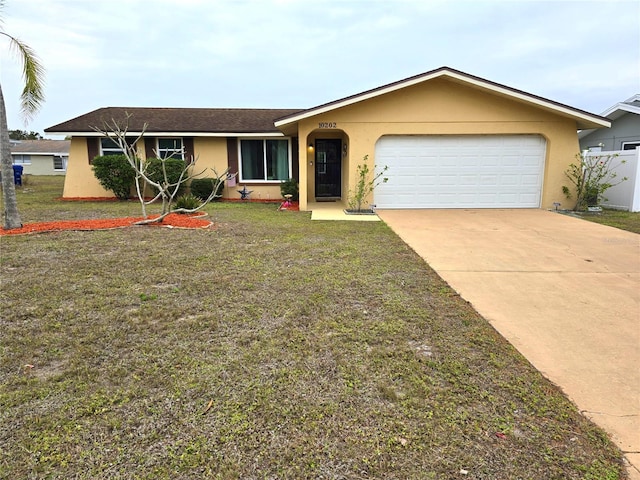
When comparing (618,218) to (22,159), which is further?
(22,159)

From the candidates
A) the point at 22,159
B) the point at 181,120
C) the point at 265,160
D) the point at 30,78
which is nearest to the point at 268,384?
the point at 30,78

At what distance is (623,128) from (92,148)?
Answer: 21229 millimetres

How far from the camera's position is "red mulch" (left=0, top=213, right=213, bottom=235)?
8.47m

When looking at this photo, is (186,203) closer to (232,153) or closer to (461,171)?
(232,153)

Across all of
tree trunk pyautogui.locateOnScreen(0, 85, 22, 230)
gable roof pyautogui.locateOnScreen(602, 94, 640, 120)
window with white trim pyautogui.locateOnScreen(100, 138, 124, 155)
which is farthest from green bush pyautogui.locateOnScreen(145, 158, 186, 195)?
gable roof pyautogui.locateOnScreen(602, 94, 640, 120)

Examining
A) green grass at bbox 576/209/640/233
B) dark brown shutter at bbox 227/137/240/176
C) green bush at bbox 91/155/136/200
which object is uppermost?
dark brown shutter at bbox 227/137/240/176

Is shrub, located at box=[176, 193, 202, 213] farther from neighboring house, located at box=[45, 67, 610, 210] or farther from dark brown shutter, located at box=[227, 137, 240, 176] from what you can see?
dark brown shutter, located at box=[227, 137, 240, 176]

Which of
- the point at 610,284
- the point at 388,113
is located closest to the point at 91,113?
the point at 388,113

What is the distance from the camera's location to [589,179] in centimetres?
1248

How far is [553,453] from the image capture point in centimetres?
224

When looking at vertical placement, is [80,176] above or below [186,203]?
above

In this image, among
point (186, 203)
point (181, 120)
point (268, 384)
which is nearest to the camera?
point (268, 384)

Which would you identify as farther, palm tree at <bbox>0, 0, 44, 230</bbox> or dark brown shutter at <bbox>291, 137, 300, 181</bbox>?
dark brown shutter at <bbox>291, 137, 300, 181</bbox>

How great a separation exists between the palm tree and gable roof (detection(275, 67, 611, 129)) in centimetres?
599
